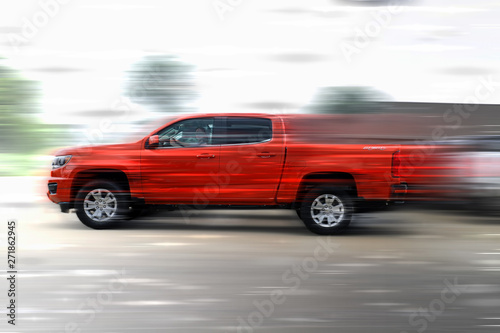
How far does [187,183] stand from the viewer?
702cm

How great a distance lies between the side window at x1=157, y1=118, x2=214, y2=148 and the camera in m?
7.16

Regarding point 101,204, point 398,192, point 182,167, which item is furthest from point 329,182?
point 101,204

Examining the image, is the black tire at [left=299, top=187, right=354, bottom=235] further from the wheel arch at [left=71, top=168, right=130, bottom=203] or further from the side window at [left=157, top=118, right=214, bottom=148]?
the wheel arch at [left=71, top=168, right=130, bottom=203]

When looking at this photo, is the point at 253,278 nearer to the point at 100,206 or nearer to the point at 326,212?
the point at 326,212

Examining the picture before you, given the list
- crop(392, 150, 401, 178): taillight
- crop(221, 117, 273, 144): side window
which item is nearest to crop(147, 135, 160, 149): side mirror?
crop(221, 117, 273, 144): side window

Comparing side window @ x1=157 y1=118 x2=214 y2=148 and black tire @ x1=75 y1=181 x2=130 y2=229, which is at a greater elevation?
side window @ x1=157 y1=118 x2=214 y2=148

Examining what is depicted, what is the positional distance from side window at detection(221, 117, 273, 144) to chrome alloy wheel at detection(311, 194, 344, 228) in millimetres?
1047

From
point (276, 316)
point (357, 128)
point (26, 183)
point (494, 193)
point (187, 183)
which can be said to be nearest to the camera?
point (276, 316)

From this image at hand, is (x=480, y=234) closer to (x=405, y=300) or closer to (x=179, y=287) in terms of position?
(x=405, y=300)

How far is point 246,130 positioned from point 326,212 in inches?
57.0

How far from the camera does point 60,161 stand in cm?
739

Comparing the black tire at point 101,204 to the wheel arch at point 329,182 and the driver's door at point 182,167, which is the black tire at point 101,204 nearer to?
the driver's door at point 182,167

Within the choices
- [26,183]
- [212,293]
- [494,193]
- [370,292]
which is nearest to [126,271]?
[212,293]

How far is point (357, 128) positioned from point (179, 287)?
9.11 ft
